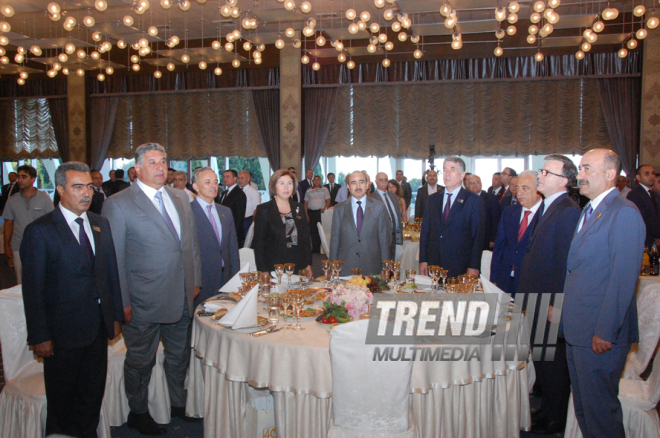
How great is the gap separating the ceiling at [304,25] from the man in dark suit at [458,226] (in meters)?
4.55

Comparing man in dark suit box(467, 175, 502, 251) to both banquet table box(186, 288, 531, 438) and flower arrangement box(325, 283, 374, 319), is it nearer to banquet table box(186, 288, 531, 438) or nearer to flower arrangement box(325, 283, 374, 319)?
banquet table box(186, 288, 531, 438)

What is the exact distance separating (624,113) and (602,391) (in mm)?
10723

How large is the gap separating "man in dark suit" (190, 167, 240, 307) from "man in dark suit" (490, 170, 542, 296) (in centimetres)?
225

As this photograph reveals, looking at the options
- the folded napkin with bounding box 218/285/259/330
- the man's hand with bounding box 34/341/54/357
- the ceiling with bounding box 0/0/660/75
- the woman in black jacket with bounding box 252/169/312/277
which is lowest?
the man's hand with bounding box 34/341/54/357

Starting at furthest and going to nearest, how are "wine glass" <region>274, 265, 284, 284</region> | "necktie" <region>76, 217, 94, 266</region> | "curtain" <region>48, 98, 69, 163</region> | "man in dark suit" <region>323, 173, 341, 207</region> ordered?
1. "curtain" <region>48, 98, 69, 163</region>
2. "man in dark suit" <region>323, 173, 341, 207</region>
3. "wine glass" <region>274, 265, 284, 284</region>
4. "necktie" <region>76, 217, 94, 266</region>

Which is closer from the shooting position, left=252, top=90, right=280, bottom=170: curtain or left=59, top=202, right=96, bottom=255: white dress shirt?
left=59, top=202, right=96, bottom=255: white dress shirt

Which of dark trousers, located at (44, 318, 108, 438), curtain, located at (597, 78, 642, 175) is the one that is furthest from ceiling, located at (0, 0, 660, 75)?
dark trousers, located at (44, 318, 108, 438)

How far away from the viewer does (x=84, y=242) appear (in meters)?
2.80

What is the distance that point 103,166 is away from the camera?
14859 mm

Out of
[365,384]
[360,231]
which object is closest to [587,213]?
[365,384]

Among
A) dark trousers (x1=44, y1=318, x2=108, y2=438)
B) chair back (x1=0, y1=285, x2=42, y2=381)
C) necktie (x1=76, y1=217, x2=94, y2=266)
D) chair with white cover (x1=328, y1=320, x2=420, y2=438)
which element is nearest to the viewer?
chair with white cover (x1=328, y1=320, x2=420, y2=438)

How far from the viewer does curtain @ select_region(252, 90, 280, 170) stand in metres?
12.9

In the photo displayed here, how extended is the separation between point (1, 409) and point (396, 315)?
241cm

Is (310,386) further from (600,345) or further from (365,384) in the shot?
(600,345)
